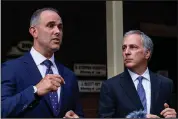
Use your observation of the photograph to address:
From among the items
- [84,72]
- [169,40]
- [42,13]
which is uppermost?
[42,13]

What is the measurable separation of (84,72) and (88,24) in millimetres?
514

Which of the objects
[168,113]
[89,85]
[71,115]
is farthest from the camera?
[89,85]

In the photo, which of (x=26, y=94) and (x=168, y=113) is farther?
(x=168, y=113)

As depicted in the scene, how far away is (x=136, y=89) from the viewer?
253cm

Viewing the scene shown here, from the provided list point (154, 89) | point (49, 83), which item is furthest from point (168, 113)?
point (49, 83)

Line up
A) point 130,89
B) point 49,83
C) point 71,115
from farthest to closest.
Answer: point 130,89 < point 71,115 < point 49,83

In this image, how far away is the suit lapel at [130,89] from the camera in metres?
2.47

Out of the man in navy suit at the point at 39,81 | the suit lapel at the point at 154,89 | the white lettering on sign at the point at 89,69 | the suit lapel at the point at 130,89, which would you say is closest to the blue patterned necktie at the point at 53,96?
the man in navy suit at the point at 39,81

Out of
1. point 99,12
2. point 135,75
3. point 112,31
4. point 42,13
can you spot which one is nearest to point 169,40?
point 99,12

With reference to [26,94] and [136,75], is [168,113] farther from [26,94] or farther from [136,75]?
[26,94]

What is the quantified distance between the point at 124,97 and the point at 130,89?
0.07 meters

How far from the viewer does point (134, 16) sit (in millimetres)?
4660

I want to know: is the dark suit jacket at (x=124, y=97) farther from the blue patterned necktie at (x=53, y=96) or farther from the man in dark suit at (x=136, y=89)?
the blue patterned necktie at (x=53, y=96)

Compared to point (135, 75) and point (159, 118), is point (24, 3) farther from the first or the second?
point (159, 118)
